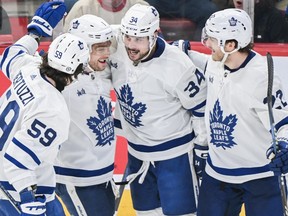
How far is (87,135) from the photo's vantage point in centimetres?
361

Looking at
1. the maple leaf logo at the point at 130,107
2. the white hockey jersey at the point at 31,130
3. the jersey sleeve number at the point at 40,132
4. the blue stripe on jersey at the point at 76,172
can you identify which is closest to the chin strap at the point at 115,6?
the maple leaf logo at the point at 130,107

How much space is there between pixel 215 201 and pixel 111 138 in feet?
1.75

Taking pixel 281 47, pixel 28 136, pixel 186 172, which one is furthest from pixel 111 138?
pixel 281 47

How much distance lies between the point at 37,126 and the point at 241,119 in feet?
2.65

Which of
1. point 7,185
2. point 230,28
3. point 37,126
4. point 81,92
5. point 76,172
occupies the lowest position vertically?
point 76,172

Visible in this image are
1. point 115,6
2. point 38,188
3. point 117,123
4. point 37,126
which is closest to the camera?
point 37,126

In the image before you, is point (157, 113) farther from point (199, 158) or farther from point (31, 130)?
point (31, 130)

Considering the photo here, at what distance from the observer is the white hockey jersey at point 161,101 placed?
3.64m

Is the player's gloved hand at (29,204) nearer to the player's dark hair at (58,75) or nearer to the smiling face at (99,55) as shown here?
the player's dark hair at (58,75)

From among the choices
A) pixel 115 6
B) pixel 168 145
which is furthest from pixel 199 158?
pixel 115 6

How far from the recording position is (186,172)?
378 centimetres

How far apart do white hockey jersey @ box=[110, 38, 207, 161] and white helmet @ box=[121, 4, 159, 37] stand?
11 centimetres

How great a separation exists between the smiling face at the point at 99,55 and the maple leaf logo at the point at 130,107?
0.17 meters

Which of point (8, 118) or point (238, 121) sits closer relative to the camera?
point (8, 118)
